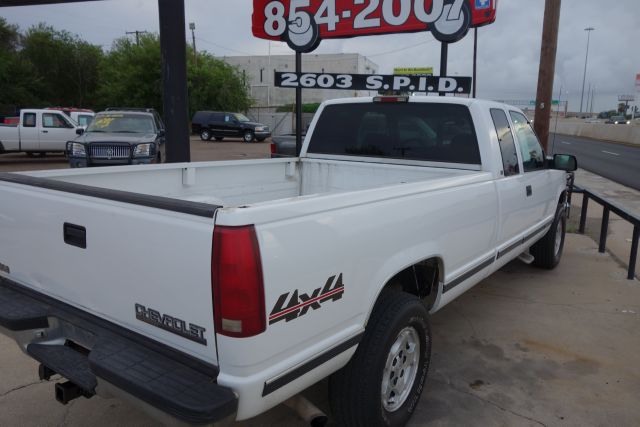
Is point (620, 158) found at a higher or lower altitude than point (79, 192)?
lower

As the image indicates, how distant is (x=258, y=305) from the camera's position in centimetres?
190

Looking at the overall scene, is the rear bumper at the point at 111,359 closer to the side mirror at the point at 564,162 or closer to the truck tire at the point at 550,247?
the side mirror at the point at 564,162

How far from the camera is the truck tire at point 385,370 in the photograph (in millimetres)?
2523

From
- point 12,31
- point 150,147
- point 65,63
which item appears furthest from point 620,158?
point 12,31

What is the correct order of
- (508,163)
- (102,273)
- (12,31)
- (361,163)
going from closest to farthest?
(102,273), (508,163), (361,163), (12,31)

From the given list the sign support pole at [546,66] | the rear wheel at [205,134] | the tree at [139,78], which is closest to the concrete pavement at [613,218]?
the sign support pole at [546,66]

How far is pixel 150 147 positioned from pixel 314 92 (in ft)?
198

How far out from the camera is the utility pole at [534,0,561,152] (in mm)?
8758

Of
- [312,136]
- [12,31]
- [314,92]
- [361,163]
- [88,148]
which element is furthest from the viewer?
[314,92]

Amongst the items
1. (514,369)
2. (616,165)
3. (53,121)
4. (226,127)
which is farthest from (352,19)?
(226,127)

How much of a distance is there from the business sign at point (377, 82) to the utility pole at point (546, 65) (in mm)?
2884

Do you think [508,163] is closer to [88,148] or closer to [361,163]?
[361,163]

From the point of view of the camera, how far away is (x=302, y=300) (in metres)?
2.06

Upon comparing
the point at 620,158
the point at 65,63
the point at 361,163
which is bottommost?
the point at 620,158
